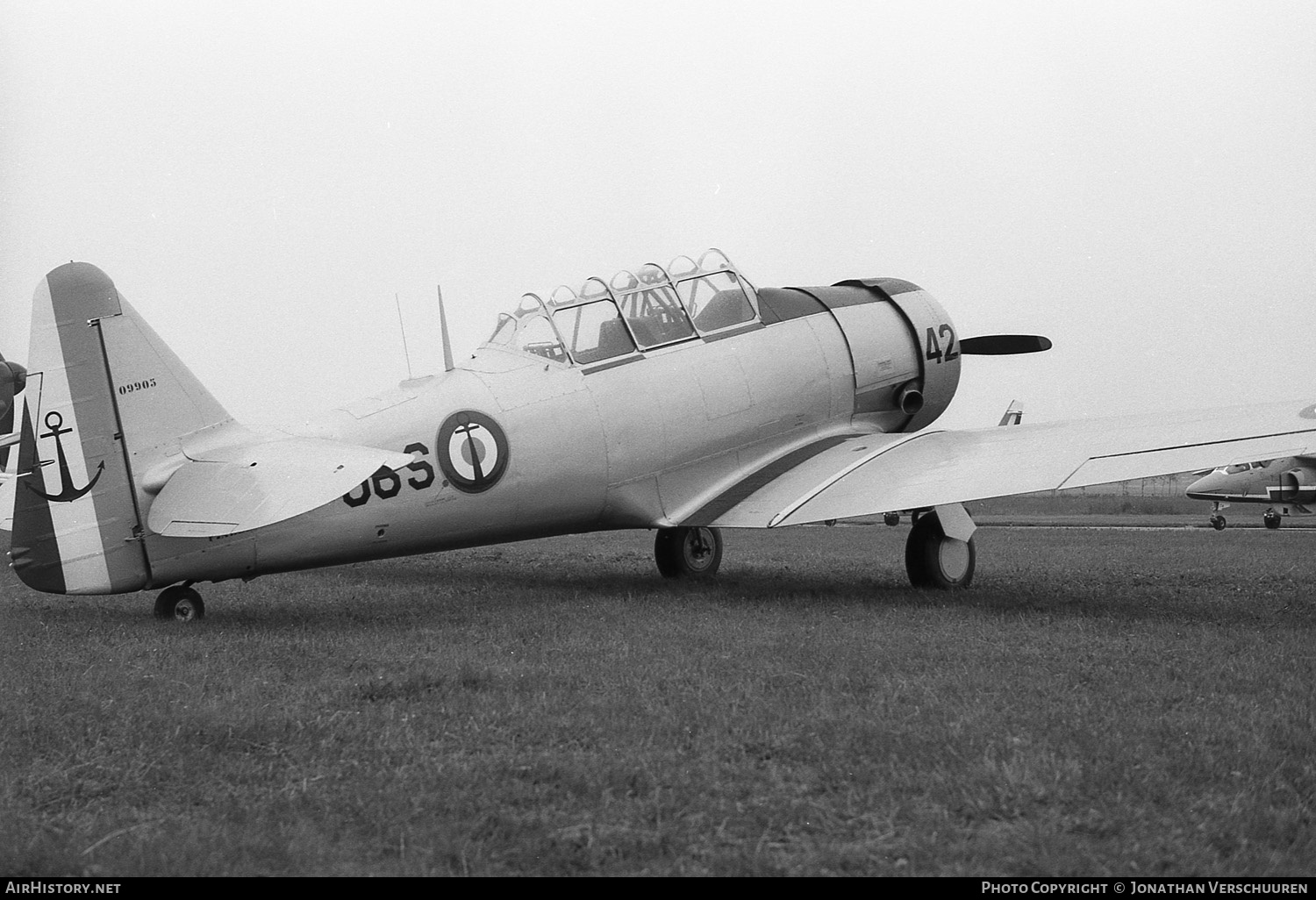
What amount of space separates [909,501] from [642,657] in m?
3.31

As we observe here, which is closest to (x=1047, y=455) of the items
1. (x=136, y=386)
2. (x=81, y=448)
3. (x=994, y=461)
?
(x=994, y=461)

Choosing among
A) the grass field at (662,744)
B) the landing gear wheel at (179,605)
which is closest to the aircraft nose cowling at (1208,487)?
Result: the grass field at (662,744)

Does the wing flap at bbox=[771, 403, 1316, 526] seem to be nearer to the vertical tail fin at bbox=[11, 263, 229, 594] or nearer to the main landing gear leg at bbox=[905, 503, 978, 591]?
the main landing gear leg at bbox=[905, 503, 978, 591]

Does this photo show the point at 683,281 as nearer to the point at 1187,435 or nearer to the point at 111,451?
the point at 1187,435

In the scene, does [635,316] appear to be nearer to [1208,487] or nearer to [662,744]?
[662,744]

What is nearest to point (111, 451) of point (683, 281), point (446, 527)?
point (446, 527)

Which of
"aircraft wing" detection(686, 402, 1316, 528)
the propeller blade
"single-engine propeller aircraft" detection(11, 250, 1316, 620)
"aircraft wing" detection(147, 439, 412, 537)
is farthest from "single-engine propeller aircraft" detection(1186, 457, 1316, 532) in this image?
"aircraft wing" detection(147, 439, 412, 537)

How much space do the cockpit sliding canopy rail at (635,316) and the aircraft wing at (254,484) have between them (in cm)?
248

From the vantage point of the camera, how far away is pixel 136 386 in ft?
22.6

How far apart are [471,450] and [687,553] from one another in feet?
12.1

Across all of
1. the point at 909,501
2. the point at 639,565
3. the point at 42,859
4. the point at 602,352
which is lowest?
the point at 639,565

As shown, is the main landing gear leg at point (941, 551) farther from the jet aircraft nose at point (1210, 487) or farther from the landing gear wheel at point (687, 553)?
the jet aircraft nose at point (1210, 487)

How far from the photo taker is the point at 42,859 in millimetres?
2859

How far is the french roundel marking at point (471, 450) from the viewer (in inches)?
305
